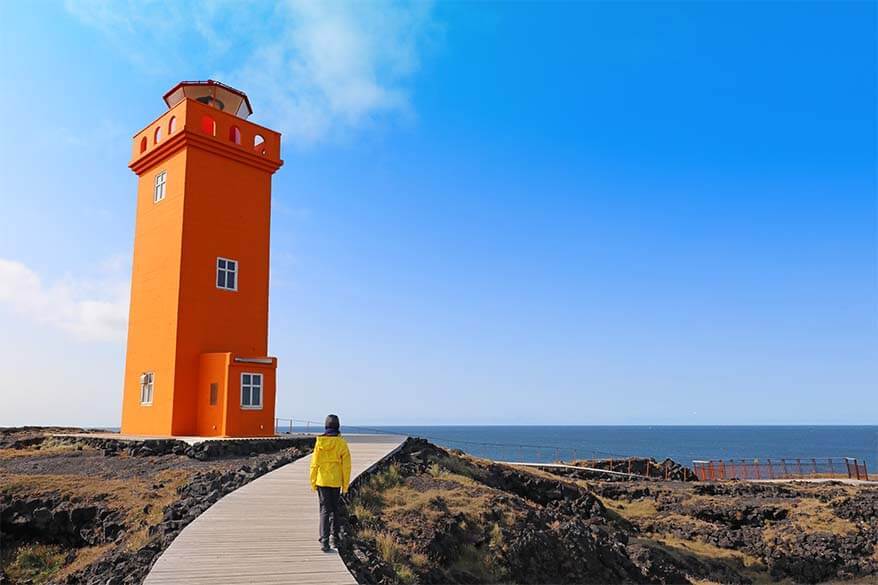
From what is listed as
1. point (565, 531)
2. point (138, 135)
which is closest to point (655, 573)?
point (565, 531)

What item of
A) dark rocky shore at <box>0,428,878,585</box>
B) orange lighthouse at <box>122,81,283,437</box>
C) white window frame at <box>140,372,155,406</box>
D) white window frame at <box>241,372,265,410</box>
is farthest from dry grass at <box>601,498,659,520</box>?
white window frame at <box>140,372,155,406</box>

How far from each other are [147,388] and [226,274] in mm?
5251

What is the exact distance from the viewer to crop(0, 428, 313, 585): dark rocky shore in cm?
1134

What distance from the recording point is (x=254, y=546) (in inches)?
386

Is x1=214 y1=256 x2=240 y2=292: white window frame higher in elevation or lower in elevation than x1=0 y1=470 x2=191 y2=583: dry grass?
higher

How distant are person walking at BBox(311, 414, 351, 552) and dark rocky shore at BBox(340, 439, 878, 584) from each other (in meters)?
0.51

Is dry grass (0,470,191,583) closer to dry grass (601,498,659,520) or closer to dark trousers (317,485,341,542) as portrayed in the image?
dark trousers (317,485,341,542)

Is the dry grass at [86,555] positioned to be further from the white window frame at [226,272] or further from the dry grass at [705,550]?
the dry grass at [705,550]

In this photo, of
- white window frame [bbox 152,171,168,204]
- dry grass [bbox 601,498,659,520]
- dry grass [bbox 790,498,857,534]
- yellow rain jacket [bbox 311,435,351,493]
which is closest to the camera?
yellow rain jacket [bbox 311,435,351,493]

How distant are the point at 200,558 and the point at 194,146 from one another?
63.7 ft

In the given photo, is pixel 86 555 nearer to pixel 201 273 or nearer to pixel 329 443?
pixel 329 443

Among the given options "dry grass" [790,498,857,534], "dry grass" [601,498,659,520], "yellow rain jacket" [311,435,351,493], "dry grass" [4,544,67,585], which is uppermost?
"yellow rain jacket" [311,435,351,493]

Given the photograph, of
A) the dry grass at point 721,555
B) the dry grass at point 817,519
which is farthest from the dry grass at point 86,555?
the dry grass at point 817,519

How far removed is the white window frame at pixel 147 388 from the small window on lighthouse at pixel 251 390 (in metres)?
3.79
